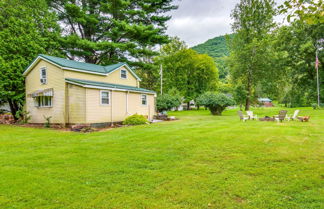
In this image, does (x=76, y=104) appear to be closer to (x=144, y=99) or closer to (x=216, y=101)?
(x=144, y=99)

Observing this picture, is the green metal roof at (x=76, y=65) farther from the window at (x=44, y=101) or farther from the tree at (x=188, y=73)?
the tree at (x=188, y=73)

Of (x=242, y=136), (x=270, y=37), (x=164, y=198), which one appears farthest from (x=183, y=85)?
(x=164, y=198)

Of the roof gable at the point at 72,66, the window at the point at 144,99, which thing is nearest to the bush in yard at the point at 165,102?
the window at the point at 144,99

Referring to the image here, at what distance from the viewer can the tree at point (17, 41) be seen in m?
16.6

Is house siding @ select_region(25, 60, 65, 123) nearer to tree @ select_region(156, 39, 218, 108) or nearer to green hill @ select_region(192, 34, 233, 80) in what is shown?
tree @ select_region(156, 39, 218, 108)

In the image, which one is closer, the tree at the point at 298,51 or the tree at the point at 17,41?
the tree at the point at 17,41

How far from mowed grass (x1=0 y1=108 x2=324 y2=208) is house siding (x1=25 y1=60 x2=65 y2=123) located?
795 centimetres

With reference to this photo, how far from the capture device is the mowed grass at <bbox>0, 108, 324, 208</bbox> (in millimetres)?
3266

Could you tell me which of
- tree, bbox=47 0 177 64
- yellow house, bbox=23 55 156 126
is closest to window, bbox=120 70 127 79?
yellow house, bbox=23 55 156 126

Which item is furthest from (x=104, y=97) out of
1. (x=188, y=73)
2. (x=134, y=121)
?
(x=188, y=73)

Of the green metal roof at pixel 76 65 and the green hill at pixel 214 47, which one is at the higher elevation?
the green hill at pixel 214 47

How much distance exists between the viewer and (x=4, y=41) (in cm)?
1670

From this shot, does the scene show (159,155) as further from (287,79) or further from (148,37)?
(287,79)

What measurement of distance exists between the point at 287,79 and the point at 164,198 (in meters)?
32.9
